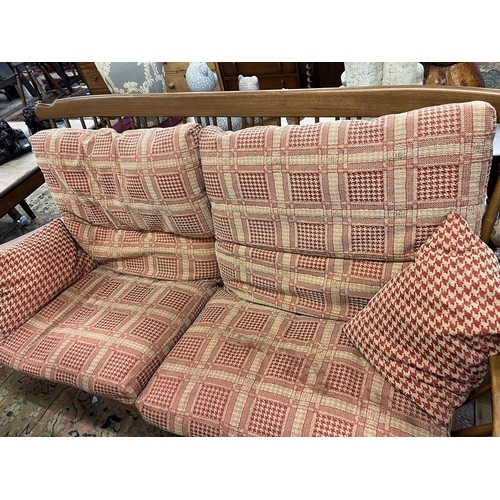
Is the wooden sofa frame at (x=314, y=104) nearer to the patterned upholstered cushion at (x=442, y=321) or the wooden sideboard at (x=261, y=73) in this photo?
the patterned upholstered cushion at (x=442, y=321)

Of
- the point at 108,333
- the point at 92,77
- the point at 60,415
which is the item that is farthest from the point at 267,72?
the point at 60,415

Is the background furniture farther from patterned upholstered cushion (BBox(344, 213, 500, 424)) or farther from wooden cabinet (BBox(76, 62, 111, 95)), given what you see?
wooden cabinet (BBox(76, 62, 111, 95))

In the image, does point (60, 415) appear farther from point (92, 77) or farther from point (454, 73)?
point (92, 77)

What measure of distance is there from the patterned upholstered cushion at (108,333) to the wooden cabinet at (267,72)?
228 cm

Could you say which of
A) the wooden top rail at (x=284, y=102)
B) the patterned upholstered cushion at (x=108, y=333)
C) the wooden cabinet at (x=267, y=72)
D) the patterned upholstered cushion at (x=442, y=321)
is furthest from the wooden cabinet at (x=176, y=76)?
the patterned upholstered cushion at (x=442, y=321)

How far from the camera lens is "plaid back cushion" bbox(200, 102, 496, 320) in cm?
94

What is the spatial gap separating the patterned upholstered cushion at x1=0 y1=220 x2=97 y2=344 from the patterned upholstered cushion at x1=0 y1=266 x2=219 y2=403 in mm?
39

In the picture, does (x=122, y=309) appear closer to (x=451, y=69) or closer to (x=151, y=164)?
(x=151, y=164)

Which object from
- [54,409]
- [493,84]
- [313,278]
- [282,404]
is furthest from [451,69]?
[54,409]

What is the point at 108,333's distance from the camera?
1.30 metres

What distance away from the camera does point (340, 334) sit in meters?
1.17

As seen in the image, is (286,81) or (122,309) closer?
(122,309)

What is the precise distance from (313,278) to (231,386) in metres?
0.40

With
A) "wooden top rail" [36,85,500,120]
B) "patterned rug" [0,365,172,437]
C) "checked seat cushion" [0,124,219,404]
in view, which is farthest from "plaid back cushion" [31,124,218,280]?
"patterned rug" [0,365,172,437]
